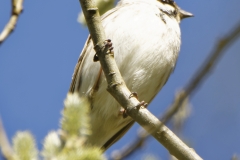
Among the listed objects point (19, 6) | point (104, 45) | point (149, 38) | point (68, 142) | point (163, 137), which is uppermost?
point (149, 38)

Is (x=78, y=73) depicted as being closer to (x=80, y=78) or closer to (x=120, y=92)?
(x=80, y=78)

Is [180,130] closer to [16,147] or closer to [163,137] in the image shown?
[163,137]

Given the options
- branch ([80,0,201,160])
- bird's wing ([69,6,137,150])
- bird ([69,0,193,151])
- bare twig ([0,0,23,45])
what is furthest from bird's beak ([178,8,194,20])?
bare twig ([0,0,23,45])

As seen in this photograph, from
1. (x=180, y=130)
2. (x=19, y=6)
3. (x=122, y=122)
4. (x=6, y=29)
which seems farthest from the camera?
(x=122, y=122)

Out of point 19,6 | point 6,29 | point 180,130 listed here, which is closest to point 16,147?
point 6,29

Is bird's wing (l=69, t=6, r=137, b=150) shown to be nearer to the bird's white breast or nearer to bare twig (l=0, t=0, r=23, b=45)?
the bird's white breast

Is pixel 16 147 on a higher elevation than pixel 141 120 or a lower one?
lower
